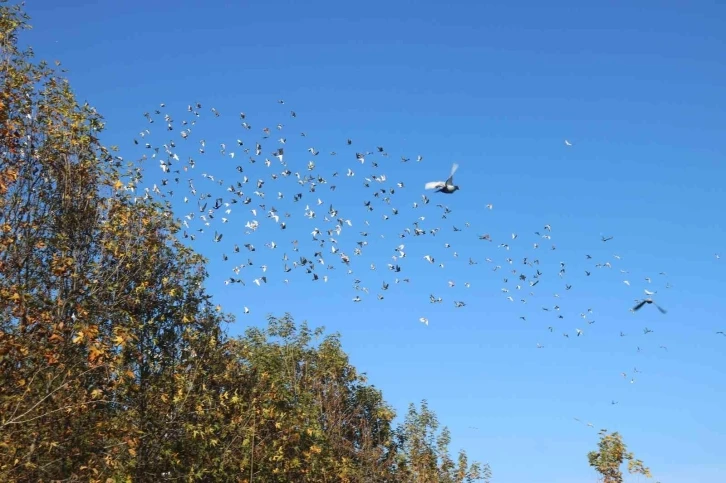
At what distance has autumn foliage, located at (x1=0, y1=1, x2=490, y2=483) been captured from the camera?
1795 centimetres

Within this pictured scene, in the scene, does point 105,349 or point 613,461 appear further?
point 613,461

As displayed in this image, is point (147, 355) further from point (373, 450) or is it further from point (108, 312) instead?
point (373, 450)

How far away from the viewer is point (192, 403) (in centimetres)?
2828

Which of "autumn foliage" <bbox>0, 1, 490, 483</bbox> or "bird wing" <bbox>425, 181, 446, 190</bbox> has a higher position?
"bird wing" <bbox>425, 181, 446, 190</bbox>

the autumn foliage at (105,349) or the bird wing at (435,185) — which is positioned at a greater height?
the bird wing at (435,185)

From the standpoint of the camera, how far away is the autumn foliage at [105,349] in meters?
18.0

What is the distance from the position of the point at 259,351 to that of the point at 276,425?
16.2 meters

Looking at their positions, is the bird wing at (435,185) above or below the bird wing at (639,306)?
above

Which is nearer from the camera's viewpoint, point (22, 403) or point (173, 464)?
point (22, 403)

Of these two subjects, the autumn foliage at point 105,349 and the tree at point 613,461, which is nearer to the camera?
the autumn foliage at point 105,349

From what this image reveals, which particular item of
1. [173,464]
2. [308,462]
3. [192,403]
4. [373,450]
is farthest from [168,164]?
[373,450]

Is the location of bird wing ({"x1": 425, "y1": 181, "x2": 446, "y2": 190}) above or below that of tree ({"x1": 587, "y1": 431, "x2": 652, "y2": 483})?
above

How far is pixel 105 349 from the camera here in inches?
733

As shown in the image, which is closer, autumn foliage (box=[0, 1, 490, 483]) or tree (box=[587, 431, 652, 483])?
autumn foliage (box=[0, 1, 490, 483])
